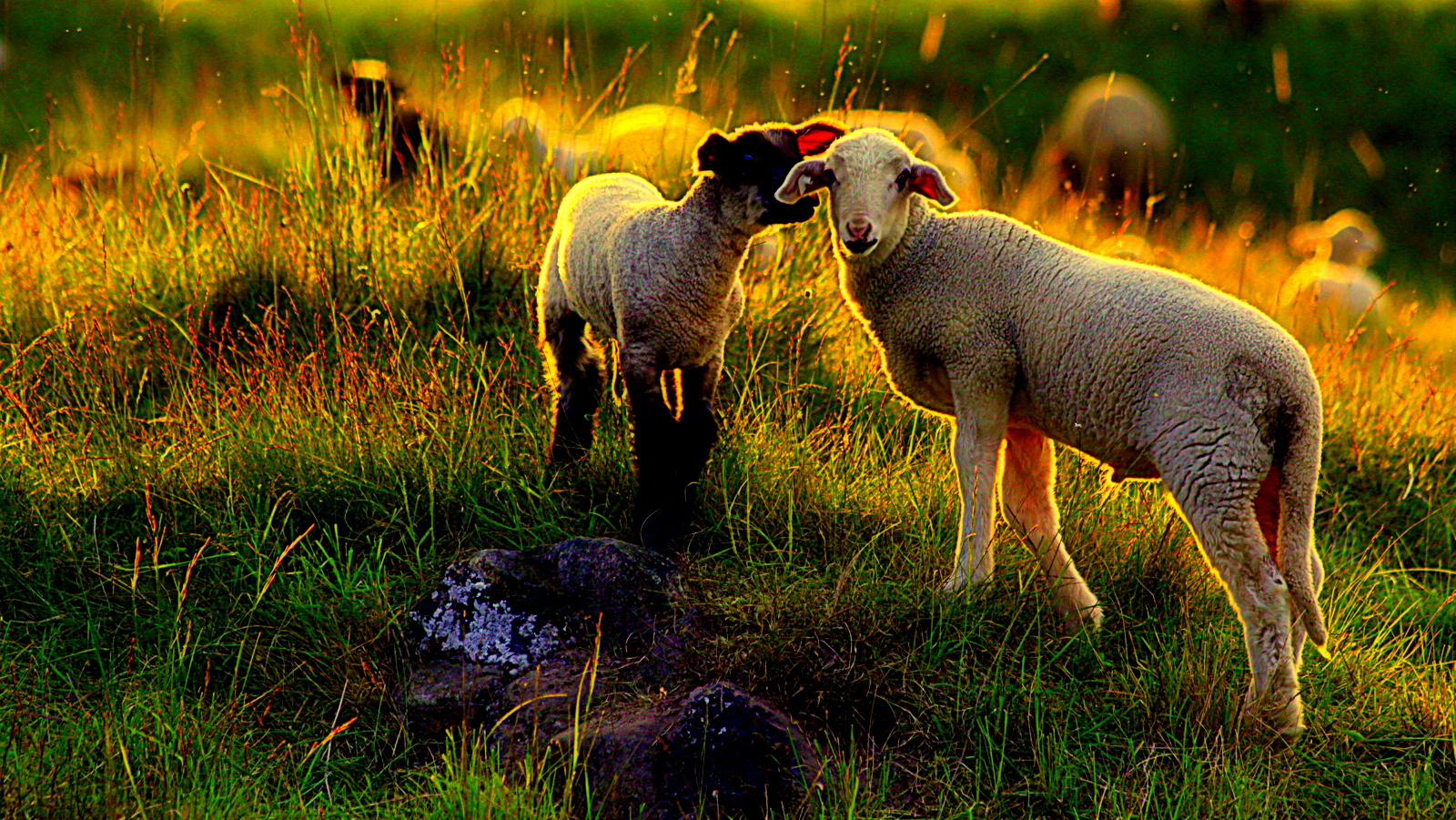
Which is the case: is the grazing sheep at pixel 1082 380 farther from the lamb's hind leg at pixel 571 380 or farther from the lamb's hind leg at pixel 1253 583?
the lamb's hind leg at pixel 571 380

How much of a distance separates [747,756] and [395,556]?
1.51m

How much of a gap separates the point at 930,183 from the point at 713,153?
67 cm

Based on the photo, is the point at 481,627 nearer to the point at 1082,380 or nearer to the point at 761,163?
the point at 761,163

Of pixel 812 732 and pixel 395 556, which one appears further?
pixel 395 556

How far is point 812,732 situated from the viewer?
3.46 metres

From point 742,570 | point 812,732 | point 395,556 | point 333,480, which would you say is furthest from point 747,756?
point 333,480

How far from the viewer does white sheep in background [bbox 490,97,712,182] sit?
6145mm

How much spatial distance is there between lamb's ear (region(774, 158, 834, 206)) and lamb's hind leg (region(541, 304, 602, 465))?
1.15 meters

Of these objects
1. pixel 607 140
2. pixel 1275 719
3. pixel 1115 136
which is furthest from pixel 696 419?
pixel 1115 136

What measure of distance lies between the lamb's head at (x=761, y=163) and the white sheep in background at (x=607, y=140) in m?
2.27

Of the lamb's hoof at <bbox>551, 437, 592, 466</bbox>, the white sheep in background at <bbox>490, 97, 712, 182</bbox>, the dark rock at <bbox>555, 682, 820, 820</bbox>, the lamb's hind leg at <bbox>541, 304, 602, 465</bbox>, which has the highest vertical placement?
the white sheep in background at <bbox>490, 97, 712, 182</bbox>

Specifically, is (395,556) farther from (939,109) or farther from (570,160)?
(939,109)

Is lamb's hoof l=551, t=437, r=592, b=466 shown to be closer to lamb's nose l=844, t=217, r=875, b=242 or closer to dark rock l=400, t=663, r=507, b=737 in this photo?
dark rock l=400, t=663, r=507, b=737

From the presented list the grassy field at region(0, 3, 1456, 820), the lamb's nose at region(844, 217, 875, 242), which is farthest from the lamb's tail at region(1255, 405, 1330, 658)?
the lamb's nose at region(844, 217, 875, 242)
